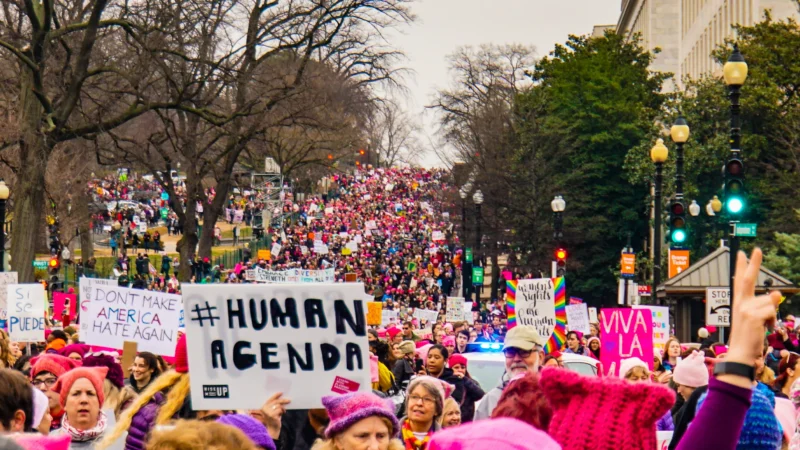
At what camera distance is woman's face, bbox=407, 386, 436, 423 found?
862 cm

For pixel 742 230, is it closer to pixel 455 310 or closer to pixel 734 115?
pixel 734 115

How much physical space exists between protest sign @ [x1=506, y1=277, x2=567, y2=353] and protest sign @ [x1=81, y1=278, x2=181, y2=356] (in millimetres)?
4998

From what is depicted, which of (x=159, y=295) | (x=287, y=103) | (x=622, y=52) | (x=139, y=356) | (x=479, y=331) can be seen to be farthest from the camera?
(x=622, y=52)

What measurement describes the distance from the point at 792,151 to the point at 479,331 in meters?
18.2

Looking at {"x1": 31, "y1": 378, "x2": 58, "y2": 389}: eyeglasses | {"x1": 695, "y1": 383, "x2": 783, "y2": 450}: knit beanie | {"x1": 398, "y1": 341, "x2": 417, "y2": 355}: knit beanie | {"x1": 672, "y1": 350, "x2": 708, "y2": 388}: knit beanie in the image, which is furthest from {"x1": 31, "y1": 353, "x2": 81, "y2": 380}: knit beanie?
{"x1": 695, "y1": 383, "x2": 783, "y2": 450}: knit beanie

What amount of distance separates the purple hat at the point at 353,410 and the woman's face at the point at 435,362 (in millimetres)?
6569

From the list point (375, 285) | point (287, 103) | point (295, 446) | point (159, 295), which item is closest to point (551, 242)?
point (375, 285)

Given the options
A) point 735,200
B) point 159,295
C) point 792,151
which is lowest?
point 159,295

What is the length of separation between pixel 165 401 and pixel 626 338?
905 centimetres

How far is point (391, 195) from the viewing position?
12812cm

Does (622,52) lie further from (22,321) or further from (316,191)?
(316,191)

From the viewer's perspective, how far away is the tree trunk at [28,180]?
3008 centimetres

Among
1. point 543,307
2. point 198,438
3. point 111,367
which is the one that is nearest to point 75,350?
point 111,367

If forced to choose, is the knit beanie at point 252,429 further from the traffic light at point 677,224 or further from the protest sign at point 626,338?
the traffic light at point 677,224
